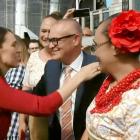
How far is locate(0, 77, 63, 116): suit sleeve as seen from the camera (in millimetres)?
3039

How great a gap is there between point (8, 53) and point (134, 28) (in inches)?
45.4

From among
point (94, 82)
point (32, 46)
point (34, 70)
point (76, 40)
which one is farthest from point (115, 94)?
point (32, 46)

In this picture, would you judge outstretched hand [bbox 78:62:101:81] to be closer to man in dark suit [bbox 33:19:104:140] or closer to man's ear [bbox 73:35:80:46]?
man in dark suit [bbox 33:19:104:140]

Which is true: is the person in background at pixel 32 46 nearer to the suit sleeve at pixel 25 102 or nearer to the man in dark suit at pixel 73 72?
the man in dark suit at pixel 73 72

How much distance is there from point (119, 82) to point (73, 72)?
0.91 m

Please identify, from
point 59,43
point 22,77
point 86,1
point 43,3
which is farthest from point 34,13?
→ point 59,43

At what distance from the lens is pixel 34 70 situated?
4734mm

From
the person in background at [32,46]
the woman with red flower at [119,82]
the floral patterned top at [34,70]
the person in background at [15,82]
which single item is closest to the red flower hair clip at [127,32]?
the woman with red flower at [119,82]

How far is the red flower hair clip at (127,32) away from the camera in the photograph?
267cm

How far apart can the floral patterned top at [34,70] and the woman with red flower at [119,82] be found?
1.86 m

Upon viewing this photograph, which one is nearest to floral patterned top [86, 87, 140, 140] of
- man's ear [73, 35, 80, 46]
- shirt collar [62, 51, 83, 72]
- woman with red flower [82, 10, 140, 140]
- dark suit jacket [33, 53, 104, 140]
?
woman with red flower [82, 10, 140, 140]

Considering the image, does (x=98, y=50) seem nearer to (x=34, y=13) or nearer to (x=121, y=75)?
(x=121, y=75)

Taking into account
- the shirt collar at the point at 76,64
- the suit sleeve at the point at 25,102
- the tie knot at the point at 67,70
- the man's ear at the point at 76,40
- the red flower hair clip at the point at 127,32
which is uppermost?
the red flower hair clip at the point at 127,32

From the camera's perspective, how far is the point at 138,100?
8.27 ft
